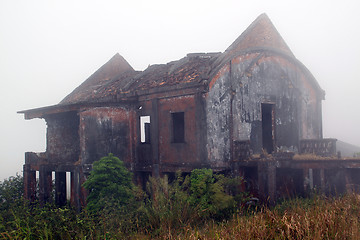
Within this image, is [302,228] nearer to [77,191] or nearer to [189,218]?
[189,218]

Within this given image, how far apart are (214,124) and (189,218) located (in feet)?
15.2

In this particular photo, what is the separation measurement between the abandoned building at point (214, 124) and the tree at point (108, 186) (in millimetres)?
2491

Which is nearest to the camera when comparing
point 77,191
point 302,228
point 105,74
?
point 302,228

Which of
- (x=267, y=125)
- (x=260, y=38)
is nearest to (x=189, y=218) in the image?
(x=267, y=125)

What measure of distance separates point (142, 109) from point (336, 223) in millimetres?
9490

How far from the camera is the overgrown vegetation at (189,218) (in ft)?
22.0

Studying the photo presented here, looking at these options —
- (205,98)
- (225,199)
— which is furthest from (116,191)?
(205,98)

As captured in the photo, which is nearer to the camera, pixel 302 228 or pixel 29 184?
pixel 302 228

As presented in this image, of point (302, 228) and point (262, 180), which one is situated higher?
point (262, 180)

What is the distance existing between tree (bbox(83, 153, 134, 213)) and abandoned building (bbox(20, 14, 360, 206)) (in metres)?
2.49

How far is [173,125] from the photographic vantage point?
1430cm

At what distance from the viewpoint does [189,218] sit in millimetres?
9305

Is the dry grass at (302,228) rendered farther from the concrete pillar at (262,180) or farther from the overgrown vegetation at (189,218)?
the concrete pillar at (262,180)

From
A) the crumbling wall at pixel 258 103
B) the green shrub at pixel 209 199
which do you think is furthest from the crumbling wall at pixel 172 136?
the green shrub at pixel 209 199
